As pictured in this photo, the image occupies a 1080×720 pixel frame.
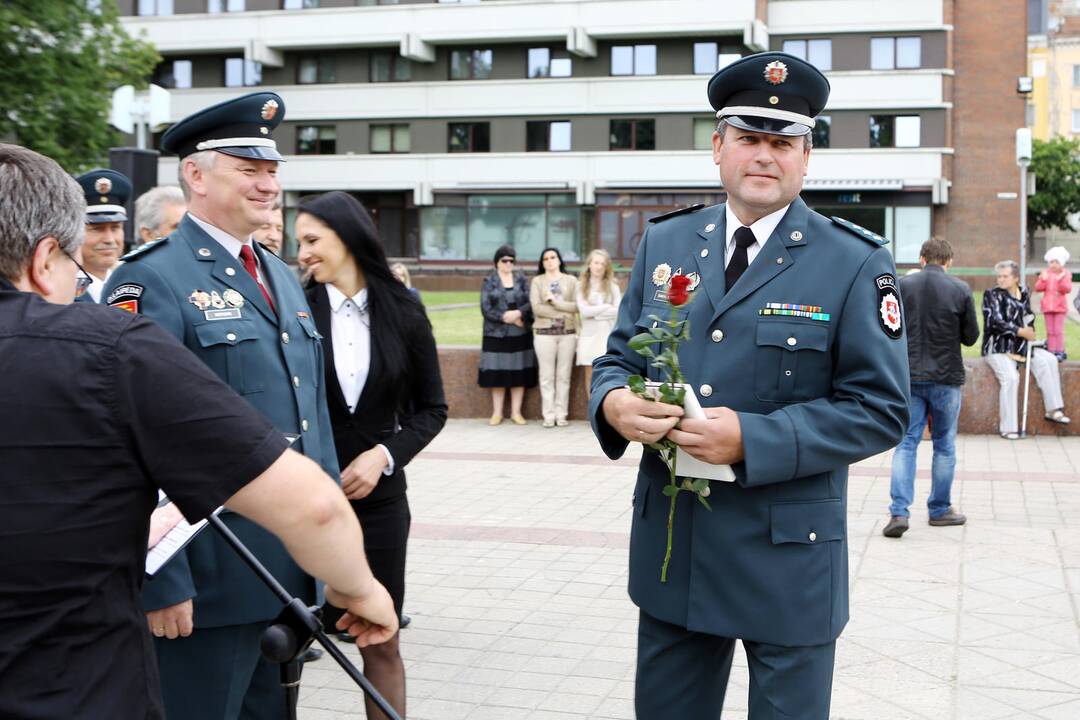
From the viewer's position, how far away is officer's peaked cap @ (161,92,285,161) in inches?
135

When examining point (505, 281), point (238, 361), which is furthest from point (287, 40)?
point (238, 361)

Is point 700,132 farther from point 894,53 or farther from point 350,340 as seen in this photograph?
point 350,340

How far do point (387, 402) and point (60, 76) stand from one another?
2446cm

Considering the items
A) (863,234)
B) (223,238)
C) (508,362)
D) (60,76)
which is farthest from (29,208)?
(60,76)

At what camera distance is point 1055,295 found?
1795cm

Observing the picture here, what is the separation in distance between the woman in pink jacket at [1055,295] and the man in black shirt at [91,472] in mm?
17303

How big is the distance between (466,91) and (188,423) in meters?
45.7

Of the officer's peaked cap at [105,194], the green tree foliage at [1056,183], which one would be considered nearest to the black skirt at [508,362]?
the officer's peaked cap at [105,194]

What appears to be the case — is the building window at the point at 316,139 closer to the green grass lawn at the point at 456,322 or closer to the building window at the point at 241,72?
the building window at the point at 241,72

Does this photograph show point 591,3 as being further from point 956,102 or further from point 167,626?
point 167,626

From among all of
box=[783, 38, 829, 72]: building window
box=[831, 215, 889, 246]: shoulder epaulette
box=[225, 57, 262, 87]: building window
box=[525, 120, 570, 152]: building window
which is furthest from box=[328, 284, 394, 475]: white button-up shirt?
box=[225, 57, 262, 87]: building window

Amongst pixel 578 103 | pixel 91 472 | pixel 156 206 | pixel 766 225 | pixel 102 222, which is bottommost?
pixel 91 472

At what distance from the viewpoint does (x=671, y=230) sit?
11.1 ft

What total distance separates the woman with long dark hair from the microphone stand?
6.20 feet
